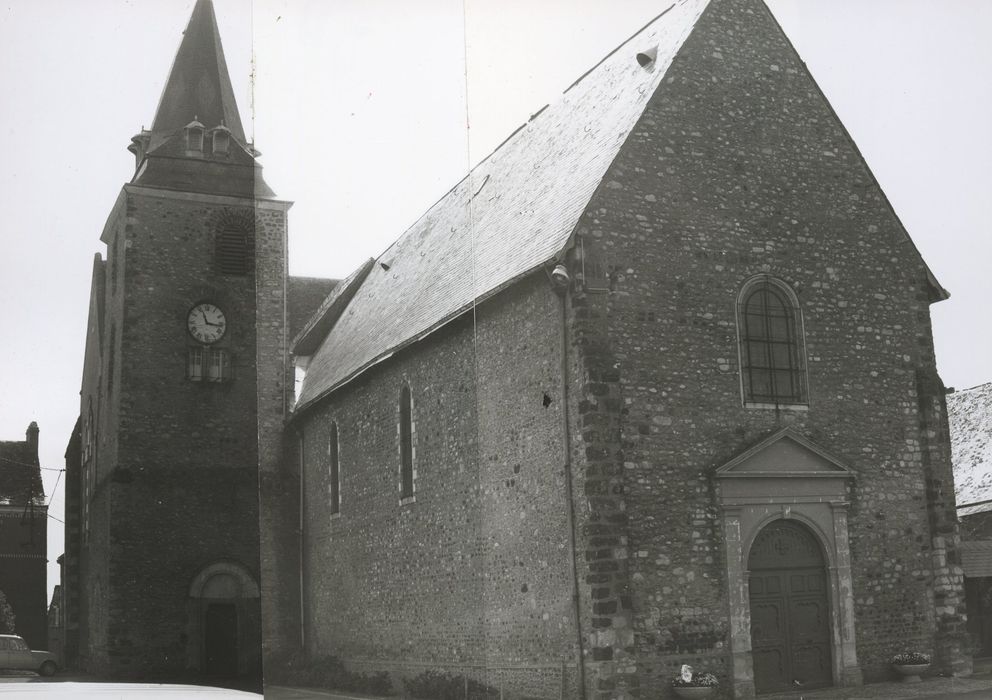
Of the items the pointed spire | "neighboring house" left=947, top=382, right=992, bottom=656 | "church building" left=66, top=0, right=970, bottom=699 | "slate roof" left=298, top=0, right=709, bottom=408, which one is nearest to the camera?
"church building" left=66, top=0, right=970, bottom=699

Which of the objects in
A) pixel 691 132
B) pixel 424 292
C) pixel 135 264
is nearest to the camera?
pixel 691 132

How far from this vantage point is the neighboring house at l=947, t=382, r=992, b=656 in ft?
84.7

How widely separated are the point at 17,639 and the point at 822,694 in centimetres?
2284

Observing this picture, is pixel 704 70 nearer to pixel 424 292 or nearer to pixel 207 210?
pixel 424 292

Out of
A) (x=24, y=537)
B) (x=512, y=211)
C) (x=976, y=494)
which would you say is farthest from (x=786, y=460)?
(x=24, y=537)

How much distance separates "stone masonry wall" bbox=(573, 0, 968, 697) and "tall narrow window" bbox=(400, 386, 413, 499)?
7368 millimetres

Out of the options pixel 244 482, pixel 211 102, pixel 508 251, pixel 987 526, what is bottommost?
pixel 987 526

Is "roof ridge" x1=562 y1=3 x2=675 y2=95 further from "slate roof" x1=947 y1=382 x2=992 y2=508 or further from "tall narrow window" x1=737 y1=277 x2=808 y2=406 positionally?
"slate roof" x1=947 y1=382 x2=992 y2=508

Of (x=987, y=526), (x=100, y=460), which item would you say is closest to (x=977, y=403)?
(x=987, y=526)

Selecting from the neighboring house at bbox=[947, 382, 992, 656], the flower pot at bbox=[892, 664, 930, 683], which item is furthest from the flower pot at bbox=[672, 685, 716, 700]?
the neighboring house at bbox=[947, 382, 992, 656]

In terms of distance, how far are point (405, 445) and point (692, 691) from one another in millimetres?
9532

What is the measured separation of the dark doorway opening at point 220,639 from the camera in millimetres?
29562

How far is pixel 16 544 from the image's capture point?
27.3 metres

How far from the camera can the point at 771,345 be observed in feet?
61.6
